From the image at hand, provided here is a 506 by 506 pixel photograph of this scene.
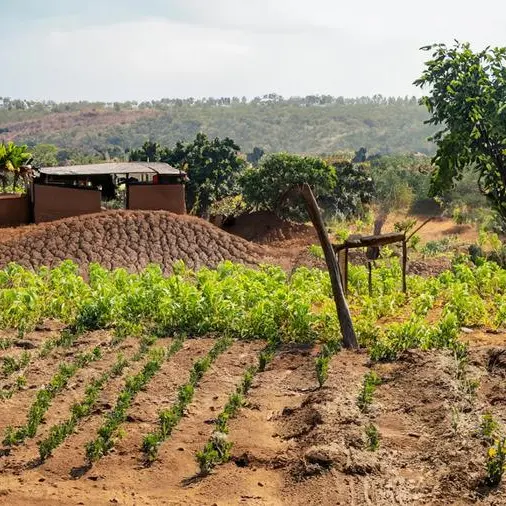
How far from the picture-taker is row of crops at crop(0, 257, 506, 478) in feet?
26.5

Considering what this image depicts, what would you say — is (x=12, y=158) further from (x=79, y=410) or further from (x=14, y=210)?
(x=79, y=410)

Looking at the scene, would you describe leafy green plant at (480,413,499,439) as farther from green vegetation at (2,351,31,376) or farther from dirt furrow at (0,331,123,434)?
green vegetation at (2,351,31,376)

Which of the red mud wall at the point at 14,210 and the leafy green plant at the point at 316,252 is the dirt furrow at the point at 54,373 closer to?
the leafy green plant at the point at 316,252

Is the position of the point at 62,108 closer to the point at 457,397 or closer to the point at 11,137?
the point at 11,137

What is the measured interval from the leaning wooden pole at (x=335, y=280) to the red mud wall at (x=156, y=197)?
11.0 m

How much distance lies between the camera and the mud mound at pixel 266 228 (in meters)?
24.0

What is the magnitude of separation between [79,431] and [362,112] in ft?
404

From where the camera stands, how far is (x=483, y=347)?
10.0 metres

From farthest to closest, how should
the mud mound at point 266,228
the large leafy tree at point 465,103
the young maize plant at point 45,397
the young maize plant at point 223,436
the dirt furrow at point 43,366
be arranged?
the mud mound at point 266,228 → the large leafy tree at point 465,103 → the dirt furrow at point 43,366 → the young maize plant at point 45,397 → the young maize plant at point 223,436

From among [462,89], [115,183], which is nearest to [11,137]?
[115,183]

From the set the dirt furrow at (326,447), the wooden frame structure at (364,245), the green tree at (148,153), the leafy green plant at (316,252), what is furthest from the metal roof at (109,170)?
the dirt furrow at (326,447)

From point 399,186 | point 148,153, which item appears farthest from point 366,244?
point 399,186

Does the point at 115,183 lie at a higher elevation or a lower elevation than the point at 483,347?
higher

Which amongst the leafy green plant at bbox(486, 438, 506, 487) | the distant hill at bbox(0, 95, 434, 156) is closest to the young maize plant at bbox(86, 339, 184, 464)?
the leafy green plant at bbox(486, 438, 506, 487)
